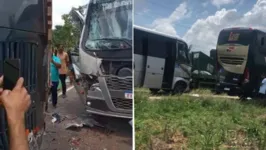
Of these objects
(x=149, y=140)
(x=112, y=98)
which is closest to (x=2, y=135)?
(x=112, y=98)

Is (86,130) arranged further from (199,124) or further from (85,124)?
(199,124)

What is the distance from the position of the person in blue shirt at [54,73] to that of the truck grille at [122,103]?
12.9 inches

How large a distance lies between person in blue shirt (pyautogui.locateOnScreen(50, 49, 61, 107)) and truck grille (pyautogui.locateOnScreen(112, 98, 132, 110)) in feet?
1.08

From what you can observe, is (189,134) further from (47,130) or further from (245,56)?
(47,130)

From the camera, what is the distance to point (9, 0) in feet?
4.71

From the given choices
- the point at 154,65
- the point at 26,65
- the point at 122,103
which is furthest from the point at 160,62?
the point at 26,65

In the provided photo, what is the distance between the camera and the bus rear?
6.54ft

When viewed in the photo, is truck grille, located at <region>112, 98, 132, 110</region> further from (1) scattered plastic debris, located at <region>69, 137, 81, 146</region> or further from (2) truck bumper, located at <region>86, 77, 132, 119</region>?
(1) scattered plastic debris, located at <region>69, 137, 81, 146</region>

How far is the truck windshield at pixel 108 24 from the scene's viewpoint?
5.04 ft

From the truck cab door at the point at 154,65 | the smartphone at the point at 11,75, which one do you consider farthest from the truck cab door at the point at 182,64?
the smartphone at the point at 11,75

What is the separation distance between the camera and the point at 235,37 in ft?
6.55

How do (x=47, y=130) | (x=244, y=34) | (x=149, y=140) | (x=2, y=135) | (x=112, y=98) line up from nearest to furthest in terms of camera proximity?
(x=2, y=135) < (x=112, y=98) < (x=47, y=130) < (x=244, y=34) < (x=149, y=140)

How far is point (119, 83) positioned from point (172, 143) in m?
1.11

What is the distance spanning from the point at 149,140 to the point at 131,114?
0.76 metres
